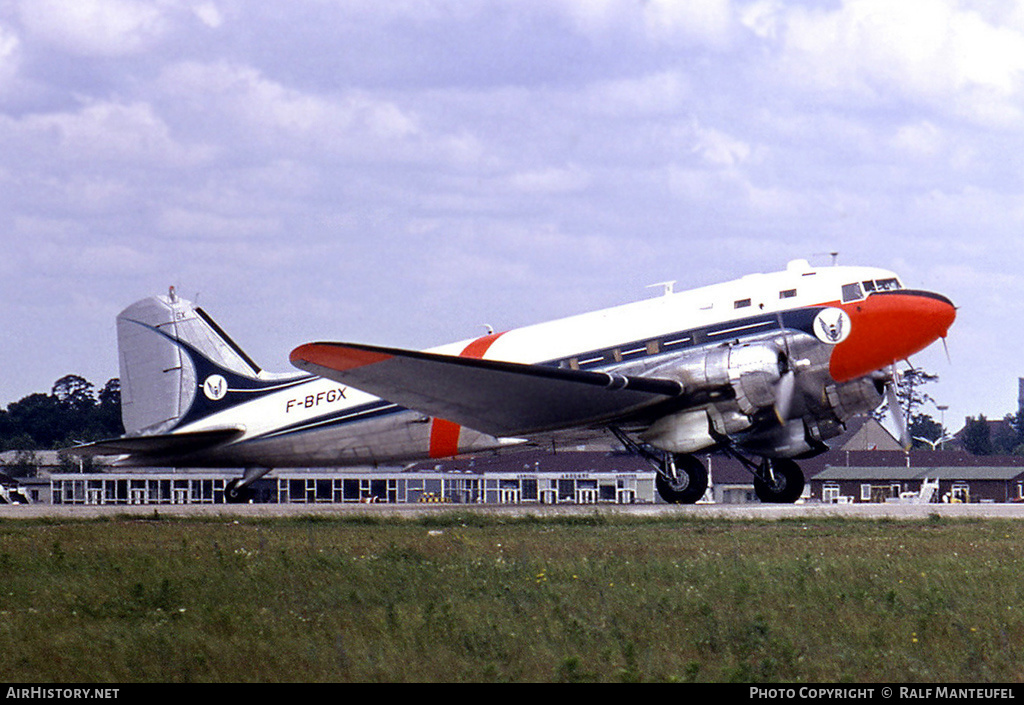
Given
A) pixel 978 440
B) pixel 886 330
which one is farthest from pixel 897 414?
pixel 978 440

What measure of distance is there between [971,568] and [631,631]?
703 centimetres

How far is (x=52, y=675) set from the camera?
34.3 feet

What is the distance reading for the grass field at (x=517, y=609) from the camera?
35.4 ft

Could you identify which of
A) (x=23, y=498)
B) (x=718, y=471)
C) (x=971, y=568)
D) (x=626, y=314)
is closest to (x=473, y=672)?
(x=971, y=568)

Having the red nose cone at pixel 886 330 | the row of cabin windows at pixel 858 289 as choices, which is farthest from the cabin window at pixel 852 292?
the red nose cone at pixel 886 330

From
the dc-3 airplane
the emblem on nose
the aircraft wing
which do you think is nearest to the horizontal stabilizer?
the dc-3 airplane

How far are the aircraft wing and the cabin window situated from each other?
4.64 m

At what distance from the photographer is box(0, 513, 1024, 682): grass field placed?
10.8 metres

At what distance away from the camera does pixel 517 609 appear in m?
13.5

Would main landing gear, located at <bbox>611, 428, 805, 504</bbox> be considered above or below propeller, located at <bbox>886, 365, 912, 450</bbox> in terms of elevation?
below

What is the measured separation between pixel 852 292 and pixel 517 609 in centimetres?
1810

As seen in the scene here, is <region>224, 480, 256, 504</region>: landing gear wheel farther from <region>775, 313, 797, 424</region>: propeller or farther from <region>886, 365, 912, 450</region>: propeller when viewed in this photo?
<region>886, 365, 912, 450</region>: propeller

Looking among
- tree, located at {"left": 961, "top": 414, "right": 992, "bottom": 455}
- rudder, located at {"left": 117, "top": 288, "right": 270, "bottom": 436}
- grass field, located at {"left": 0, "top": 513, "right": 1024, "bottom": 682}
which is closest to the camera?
grass field, located at {"left": 0, "top": 513, "right": 1024, "bottom": 682}
